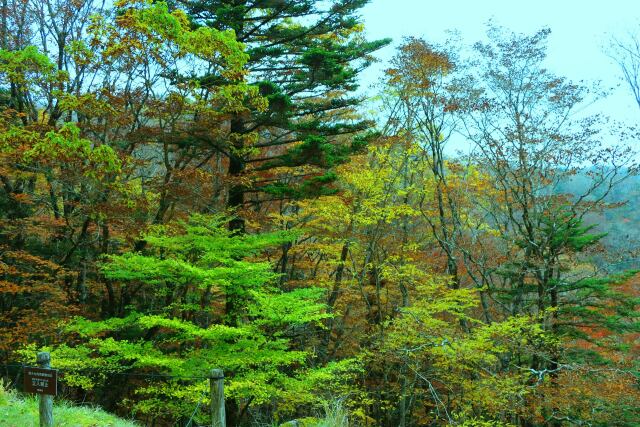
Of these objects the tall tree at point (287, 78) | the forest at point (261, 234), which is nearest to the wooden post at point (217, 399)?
the forest at point (261, 234)

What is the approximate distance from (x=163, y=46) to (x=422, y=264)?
9.71 meters

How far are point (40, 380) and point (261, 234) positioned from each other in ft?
20.8

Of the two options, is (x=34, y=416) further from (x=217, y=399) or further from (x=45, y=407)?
(x=217, y=399)

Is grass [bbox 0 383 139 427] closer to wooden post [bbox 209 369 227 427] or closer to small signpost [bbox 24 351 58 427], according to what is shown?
small signpost [bbox 24 351 58 427]

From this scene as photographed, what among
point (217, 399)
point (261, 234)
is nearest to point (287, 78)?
point (261, 234)

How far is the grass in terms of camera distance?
545 centimetres

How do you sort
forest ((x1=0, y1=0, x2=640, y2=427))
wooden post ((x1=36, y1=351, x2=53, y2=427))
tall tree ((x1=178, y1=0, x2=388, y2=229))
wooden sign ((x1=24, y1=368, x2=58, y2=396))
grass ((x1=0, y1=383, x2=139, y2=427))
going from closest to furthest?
1. wooden sign ((x1=24, y1=368, x2=58, y2=396))
2. wooden post ((x1=36, y1=351, x2=53, y2=427))
3. grass ((x1=0, y1=383, x2=139, y2=427))
4. forest ((x1=0, y1=0, x2=640, y2=427))
5. tall tree ((x1=178, y1=0, x2=388, y2=229))

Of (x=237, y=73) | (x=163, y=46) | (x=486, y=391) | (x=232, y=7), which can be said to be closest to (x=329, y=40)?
(x=232, y=7)

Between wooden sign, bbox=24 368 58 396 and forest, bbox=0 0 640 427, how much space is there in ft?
8.67

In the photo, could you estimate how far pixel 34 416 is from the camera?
5660 millimetres

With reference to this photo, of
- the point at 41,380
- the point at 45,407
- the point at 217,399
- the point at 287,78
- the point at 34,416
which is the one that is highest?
the point at 287,78

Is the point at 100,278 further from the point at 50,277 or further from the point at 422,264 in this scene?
the point at 422,264

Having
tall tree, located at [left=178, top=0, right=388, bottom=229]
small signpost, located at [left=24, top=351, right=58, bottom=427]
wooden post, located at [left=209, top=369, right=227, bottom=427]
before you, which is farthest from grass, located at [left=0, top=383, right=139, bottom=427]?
tall tree, located at [left=178, top=0, right=388, bottom=229]

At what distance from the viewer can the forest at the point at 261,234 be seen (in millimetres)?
9094
